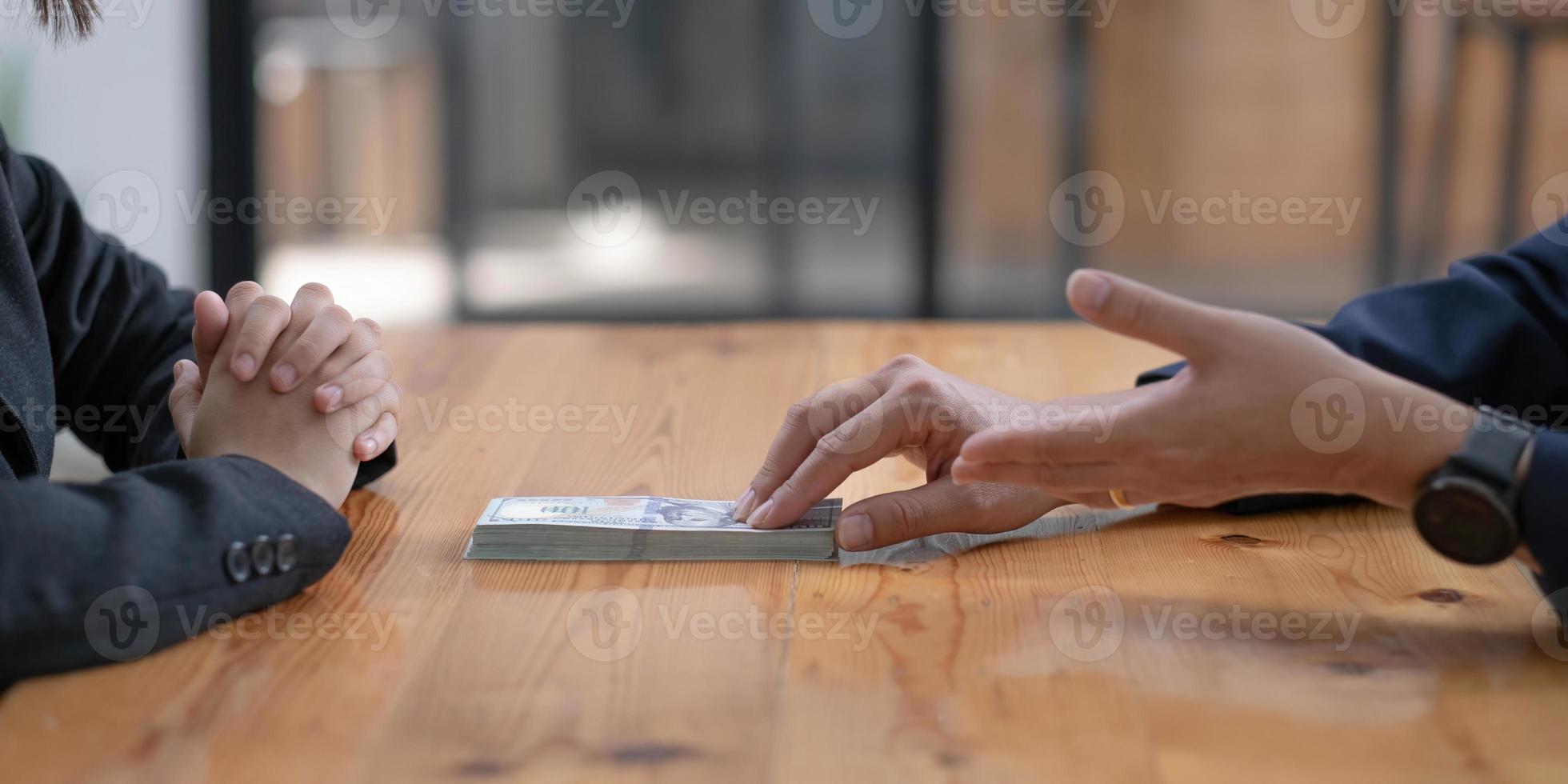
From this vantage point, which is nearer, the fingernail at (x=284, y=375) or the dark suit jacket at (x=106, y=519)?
the dark suit jacket at (x=106, y=519)

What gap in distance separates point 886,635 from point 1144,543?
10.9 inches

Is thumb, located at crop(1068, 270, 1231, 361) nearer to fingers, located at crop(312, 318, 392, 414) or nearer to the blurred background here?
fingers, located at crop(312, 318, 392, 414)

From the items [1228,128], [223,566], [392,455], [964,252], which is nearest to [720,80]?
[964,252]

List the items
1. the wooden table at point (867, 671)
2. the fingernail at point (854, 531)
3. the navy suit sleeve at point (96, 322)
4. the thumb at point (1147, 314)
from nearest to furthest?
the wooden table at point (867, 671), the thumb at point (1147, 314), the fingernail at point (854, 531), the navy suit sleeve at point (96, 322)

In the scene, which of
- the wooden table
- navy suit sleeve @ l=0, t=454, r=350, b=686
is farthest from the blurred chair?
navy suit sleeve @ l=0, t=454, r=350, b=686

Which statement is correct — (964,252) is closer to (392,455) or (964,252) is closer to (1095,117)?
(1095,117)

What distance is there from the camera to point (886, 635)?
31.4 inches

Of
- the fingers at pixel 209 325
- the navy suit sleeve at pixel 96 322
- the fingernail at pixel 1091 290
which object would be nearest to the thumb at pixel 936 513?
the fingernail at pixel 1091 290

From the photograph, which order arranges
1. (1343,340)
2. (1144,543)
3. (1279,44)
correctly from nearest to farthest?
(1144,543), (1343,340), (1279,44)

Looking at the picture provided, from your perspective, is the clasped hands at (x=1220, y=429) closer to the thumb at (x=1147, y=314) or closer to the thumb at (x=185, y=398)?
the thumb at (x=1147, y=314)

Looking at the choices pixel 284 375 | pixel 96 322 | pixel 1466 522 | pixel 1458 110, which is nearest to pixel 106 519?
pixel 284 375

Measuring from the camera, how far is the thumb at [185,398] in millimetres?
1015

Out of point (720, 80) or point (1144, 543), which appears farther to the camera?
point (720, 80)

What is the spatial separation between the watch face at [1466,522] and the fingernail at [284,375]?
75cm
